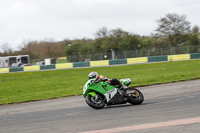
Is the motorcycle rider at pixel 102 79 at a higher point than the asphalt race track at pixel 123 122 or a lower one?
higher

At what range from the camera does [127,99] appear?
962cm

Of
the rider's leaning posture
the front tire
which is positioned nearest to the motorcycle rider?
the rider's leaning posture

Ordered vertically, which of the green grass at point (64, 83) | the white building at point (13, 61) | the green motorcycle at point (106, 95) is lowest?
the green grass at point (64, 83)

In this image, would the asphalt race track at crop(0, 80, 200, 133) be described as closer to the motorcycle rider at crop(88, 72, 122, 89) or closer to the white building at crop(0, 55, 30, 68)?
the motorcycle rider at crop(88, 72, 122, 89)

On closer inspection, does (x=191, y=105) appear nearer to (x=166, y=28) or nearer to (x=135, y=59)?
(x=135, y=59)

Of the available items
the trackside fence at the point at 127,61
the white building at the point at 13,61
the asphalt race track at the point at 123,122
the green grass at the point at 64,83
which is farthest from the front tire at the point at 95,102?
the white building at the point at 13,61

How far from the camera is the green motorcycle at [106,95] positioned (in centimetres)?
954

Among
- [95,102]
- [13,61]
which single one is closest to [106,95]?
[95,102]

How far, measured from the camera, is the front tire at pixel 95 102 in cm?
943

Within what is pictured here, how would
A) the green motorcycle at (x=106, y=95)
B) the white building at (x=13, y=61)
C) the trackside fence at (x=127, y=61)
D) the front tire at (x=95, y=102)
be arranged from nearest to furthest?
the front tire at (x=95, y=102) < the green motorcycle at (x=106, y=95) < the trackside fence at (x=127, y=61) < the white building at (x=13, y=61)

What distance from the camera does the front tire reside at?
943cm

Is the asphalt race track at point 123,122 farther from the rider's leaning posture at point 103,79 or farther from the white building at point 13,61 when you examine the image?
the white building at point 13,61

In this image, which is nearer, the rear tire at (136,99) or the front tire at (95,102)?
the front tire at (95,102)

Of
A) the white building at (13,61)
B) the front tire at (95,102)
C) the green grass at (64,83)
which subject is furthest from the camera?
the white building at (13,61)
